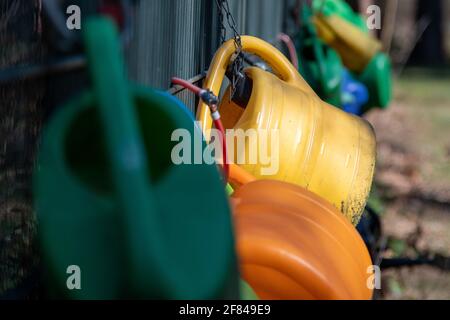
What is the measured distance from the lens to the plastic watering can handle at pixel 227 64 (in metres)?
2.19

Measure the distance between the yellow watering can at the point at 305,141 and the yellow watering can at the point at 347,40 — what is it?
2784 mm

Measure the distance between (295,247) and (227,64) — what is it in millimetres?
858

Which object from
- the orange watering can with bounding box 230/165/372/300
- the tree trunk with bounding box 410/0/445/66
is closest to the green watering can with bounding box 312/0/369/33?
the orange watering can with bounding box 230/165/372/300

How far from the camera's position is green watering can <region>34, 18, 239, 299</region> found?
1.14m

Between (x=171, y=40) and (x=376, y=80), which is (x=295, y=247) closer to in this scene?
(x=171, y=40)

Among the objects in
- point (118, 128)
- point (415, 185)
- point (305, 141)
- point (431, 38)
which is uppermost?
point (431, 38)

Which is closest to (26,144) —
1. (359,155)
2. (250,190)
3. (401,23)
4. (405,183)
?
(250,190)

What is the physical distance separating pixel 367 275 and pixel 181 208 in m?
0.74

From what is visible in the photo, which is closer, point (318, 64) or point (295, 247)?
point (295, 247)

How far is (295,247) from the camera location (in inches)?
65.3

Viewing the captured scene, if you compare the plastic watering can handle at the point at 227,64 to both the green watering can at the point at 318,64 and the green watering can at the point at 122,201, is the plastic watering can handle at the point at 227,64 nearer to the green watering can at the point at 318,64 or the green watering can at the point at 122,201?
the green watering can at the point at 122,201

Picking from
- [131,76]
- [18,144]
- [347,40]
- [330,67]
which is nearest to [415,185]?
[347,40]

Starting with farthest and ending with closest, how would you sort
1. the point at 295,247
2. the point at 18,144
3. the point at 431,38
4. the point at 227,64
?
the point at 431,38 → the point at 227,64 → the point at 18,144 → the point at 295,247

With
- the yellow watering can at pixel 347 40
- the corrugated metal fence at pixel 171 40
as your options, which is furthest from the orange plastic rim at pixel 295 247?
the yellow watering can at pixel 347 40
